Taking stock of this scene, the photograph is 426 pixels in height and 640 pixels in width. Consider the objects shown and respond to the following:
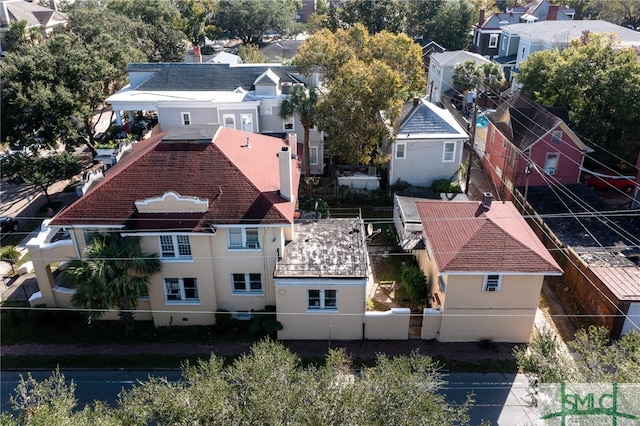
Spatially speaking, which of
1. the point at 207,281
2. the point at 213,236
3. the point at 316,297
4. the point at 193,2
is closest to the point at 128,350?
the point at 207,281

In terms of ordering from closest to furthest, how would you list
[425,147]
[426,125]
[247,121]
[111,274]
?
[111,274] < [425,147] < [426,125] < [247,121]

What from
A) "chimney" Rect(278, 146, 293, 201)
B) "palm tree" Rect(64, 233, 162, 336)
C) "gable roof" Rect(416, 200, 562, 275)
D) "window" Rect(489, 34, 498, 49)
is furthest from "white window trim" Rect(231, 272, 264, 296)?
"window" Rect(489, 34, 498, 49)

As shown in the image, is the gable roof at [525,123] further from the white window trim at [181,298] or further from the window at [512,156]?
the white window trim at [181,298]

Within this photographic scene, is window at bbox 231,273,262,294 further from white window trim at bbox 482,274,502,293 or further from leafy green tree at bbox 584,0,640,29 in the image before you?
leafy green tree at bbox 584,0,640,29

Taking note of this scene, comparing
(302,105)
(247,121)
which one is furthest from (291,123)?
(302,105)

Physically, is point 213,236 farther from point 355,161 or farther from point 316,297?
point 355,161

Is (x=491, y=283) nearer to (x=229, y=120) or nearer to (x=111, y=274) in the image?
(x=111, y=274)
